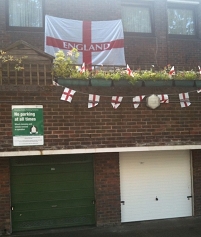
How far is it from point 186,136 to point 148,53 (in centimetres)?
336

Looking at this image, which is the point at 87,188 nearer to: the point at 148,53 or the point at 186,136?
the point at 186,136

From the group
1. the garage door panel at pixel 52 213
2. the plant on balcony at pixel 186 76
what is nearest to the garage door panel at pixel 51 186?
the garage door panel at pixel 52 213

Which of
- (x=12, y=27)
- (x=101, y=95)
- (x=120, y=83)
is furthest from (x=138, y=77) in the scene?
(x=12, y=27)

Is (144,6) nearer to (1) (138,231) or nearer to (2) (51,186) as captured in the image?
(2) (51,186)

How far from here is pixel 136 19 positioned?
9625mm

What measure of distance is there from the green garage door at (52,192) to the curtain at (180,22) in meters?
5.22

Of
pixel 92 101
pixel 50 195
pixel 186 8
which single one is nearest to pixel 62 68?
pixel 92 101

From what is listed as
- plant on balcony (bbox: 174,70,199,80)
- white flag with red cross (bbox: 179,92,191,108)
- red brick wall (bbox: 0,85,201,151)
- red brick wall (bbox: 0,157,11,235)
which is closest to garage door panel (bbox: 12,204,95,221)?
red brick wall (bbox: 0,157,11,235)

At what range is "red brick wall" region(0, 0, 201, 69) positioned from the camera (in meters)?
8.64

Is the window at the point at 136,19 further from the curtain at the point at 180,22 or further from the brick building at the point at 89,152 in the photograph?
the curtain at the point at 180,22

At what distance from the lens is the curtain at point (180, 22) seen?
9992 millimetres

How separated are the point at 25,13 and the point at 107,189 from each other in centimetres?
534

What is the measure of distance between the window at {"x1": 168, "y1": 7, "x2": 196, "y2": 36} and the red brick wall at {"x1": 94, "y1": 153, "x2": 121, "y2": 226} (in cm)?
487

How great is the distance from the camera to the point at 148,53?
948 centimetres
